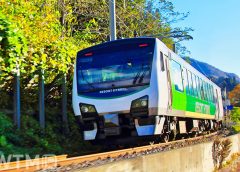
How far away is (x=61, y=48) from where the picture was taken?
1638 cm

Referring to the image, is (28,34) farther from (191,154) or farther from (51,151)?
(191,154)

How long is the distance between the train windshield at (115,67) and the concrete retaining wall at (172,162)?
2572 millimetres

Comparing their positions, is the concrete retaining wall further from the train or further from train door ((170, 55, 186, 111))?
train door ((170, 55, 186, 111))

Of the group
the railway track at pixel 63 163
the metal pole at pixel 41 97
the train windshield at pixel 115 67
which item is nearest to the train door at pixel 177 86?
the train windshield at pixel 115 67

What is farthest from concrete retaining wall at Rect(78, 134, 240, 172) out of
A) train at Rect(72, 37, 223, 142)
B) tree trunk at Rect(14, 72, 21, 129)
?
tree trunk at Rect(14, 72, 21, 129)

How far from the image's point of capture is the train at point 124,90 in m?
12.2

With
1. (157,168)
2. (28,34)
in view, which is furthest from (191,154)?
(28,34)

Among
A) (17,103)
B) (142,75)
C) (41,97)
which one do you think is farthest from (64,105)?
(142,75)

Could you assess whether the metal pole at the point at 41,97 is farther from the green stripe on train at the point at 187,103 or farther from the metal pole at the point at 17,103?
the green stripe on train at the point at 187,103

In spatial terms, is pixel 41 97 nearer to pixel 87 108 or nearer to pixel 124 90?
pixel 87 108

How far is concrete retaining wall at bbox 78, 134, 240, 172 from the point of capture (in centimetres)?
629

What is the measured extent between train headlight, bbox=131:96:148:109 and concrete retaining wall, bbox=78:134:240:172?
1.90 meters

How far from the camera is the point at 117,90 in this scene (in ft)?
40.7

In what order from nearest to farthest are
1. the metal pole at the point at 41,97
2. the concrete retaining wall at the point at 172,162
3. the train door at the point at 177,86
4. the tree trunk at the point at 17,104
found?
the concrete retaining wall at the point at 172,162
the tree trunk at the point at 17,104
the train door at the point at 177,86
the metal pole at the point at 41,97
